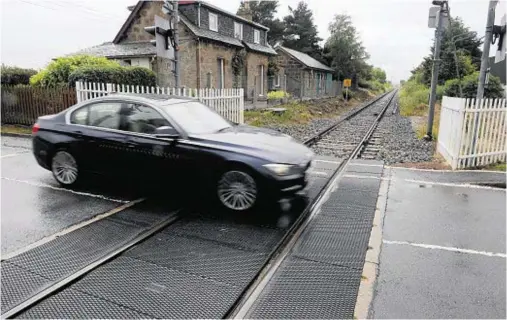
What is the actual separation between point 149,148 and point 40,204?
6.08ft

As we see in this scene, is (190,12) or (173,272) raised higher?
(190,12)

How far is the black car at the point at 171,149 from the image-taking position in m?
4.91

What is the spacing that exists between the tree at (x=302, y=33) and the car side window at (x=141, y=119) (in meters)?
53.7

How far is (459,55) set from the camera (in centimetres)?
2948

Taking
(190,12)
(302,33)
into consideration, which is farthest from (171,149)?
(302,33)

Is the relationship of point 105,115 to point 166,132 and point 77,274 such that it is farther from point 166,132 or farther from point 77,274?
point 77,274

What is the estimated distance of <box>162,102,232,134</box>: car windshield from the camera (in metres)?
5.44

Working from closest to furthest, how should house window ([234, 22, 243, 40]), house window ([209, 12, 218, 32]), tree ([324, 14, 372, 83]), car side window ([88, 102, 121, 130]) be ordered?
car side window ([88, 102, 121, 130]) < house window ([209, 12, 218, 32]) < house window ([234, 22, 243, 40]) < tree ([324, 14, 372, 83])

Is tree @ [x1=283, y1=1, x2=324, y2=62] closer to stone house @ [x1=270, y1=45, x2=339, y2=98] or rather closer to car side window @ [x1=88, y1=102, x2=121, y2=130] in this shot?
stone house @ [x1=270, y1=45, x2=339, y2=98]

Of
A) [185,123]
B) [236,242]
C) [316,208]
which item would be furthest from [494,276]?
[185,123]

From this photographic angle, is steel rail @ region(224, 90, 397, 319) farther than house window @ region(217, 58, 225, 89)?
No

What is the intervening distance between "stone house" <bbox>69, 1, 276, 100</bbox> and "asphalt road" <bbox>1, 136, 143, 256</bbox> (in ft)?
44.0

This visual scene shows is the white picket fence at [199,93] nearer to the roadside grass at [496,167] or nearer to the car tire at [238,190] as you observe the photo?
the car tire at [238,190]

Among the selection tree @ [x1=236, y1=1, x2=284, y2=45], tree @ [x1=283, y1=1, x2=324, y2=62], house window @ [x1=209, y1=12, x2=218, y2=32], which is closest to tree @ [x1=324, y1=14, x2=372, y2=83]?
tree @ [x1=283, y1=1, x2=324, y2=62]
